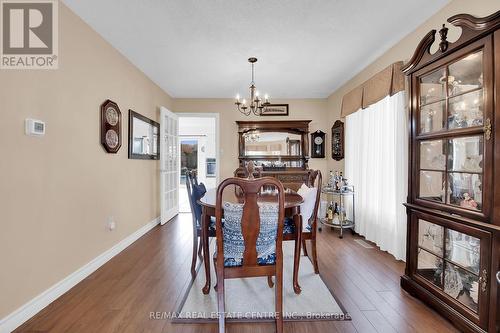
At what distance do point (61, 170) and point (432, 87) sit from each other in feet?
10.5

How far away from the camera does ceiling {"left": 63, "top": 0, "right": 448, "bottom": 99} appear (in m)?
2.24

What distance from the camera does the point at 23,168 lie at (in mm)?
1820

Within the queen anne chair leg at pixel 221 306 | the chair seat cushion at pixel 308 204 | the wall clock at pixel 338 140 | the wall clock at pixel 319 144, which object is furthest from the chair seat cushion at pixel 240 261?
the wall clock at pixel 319 144

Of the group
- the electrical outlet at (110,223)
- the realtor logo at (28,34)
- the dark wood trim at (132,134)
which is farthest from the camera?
the dark wood trim at (132,134)

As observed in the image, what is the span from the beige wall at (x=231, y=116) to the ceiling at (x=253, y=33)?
124 cm

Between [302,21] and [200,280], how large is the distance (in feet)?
9.01

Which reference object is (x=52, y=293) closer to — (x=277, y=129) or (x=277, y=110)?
(x=277, y=129)

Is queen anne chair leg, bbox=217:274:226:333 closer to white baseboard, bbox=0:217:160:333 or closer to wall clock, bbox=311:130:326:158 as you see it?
white baseboard, bbox=0:217:160:333

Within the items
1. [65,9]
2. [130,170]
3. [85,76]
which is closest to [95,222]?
[130,170]

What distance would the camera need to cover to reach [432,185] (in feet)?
6.52

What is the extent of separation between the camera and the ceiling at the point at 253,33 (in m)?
2.24

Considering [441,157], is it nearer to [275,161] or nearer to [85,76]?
[85,76]

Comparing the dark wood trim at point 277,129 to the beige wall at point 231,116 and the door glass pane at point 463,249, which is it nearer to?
the beige wall at point 231,116

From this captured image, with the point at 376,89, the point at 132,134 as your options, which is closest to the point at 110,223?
the point at 132,134
